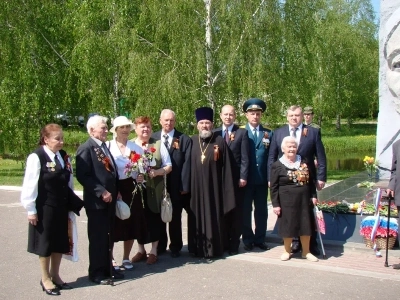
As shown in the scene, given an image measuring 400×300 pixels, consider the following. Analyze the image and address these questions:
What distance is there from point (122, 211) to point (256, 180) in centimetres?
207

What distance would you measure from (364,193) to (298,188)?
2.62 metres

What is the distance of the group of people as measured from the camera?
5.64 meters

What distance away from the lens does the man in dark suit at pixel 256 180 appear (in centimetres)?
732

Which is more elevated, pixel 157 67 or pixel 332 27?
pixel 332 27

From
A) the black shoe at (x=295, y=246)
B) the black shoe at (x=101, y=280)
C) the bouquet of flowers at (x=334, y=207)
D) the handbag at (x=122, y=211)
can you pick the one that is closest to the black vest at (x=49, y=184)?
the handbag at (x=122, y=211)

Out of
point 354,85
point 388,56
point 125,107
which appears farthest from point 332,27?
point 388,56

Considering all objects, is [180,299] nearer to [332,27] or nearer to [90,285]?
[90,285]

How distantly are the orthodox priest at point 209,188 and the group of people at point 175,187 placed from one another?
0.04ft

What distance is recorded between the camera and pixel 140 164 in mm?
6195

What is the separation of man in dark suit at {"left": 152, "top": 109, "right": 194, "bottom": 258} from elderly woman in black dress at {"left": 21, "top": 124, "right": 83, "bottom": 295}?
65.2 inches

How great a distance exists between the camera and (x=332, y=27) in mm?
34250

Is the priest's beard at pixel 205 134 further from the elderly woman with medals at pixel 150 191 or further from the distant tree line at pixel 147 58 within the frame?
the distant tree line at pixel 147 58

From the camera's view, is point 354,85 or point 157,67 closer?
point 157,67

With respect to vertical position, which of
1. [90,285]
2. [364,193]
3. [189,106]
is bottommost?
[90,285]
